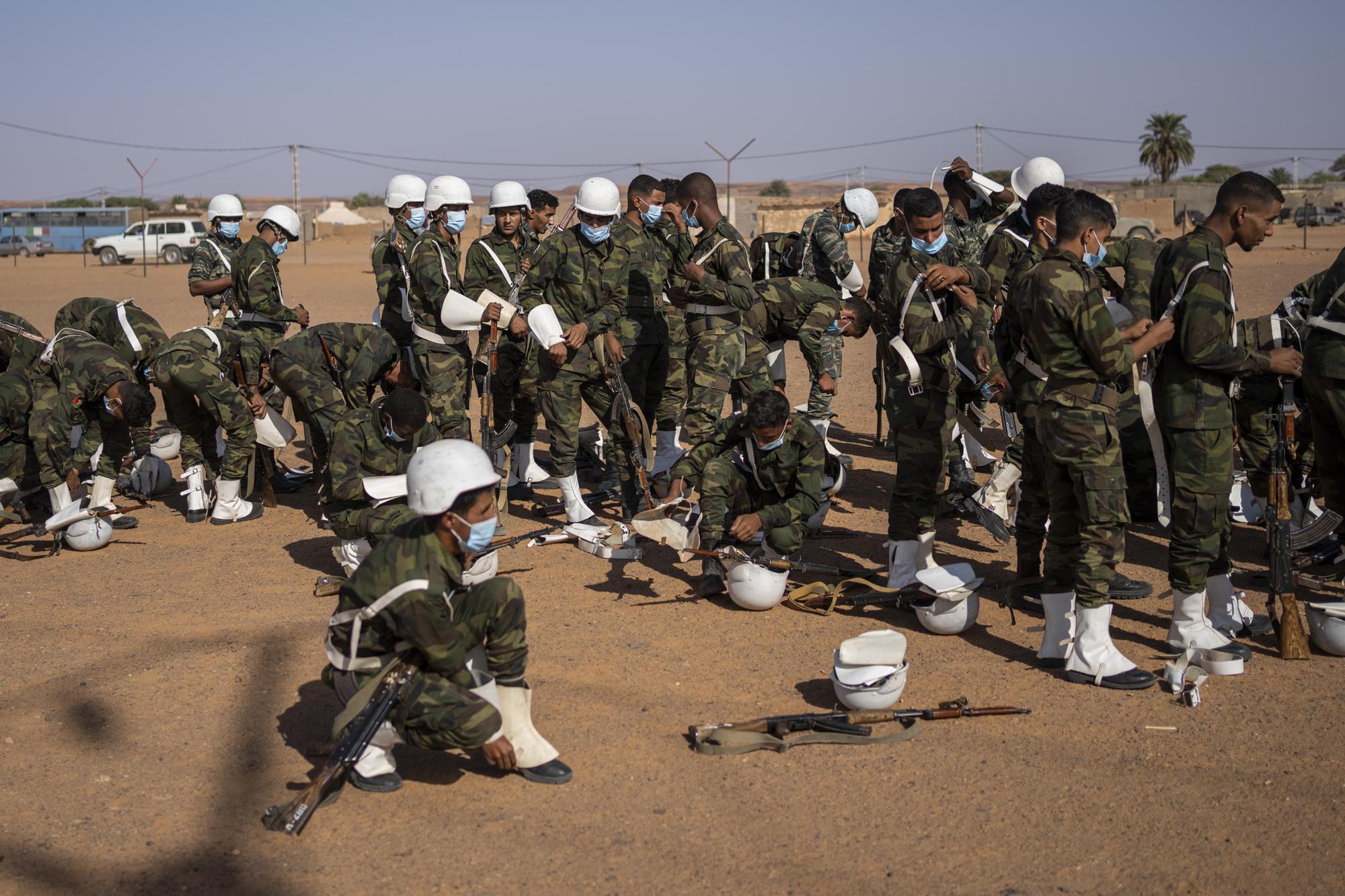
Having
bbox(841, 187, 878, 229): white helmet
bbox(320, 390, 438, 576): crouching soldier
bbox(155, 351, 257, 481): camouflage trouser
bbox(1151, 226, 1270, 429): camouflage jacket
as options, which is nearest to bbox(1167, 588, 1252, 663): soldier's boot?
bbox(1151, 226, 1270, 429): camouflage jacket

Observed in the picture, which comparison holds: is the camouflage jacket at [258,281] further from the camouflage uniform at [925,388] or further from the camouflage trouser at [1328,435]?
the camouflage trouser at [1328,435]

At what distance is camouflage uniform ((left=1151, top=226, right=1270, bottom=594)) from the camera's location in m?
6.07

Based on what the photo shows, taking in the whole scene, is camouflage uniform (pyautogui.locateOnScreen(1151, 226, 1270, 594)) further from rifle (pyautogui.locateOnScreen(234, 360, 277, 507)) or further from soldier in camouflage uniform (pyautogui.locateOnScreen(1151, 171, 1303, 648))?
rifle (pyautogui.locateOnScreen(234, 360, 277, 507))

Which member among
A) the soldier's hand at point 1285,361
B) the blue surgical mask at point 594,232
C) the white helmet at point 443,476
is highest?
the blue surgical mask at point 594,232

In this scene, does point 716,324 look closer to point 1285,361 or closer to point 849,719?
point 1285,361

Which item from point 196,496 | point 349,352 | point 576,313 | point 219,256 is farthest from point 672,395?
point 219,256

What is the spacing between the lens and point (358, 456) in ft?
25.5

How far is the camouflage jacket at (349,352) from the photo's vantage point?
363 inches

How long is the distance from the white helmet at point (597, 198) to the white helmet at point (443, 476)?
4899 millimetres

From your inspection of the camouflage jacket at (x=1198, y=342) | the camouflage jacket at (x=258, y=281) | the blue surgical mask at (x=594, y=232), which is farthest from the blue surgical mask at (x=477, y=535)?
the camouflage jacket at (x=258, y=281)

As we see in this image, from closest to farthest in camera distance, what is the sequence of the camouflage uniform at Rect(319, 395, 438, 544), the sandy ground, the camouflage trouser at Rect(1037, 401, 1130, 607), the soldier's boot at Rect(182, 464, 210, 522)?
the sandy ground
the camouflage trouser at Rect(1037, 401, 1130, 607)
the camouflage uniform at Rect(319, 395, 438, 544)
the soldier's boot at Rect(182, 464, 210, 522)

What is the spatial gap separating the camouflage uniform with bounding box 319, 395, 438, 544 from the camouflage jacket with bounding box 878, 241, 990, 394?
123 inches

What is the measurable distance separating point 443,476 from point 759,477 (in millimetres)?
3109

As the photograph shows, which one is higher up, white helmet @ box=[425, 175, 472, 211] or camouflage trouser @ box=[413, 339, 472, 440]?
white helmet @ box=[425, 175, 472, 211]
